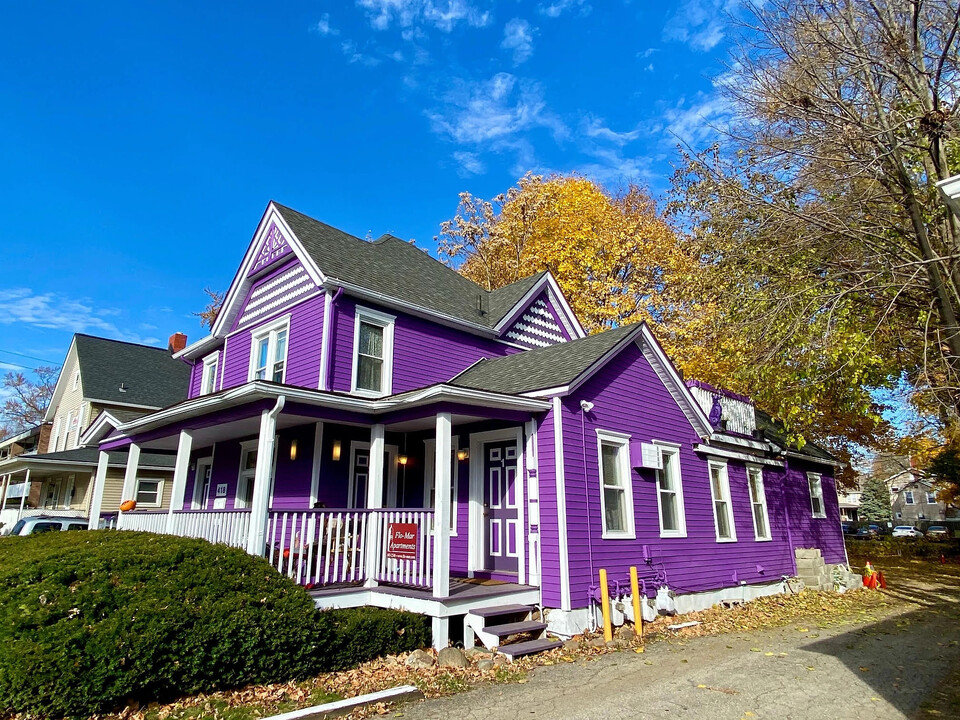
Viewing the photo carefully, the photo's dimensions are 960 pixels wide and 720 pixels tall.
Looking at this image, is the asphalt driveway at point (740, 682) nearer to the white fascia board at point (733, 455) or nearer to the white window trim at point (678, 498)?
the white window trim at point (678, 498)

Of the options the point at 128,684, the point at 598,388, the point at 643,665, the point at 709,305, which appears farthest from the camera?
the point at 709,305

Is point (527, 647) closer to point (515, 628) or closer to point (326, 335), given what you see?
point (515, 628)

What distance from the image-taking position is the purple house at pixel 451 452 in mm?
9117

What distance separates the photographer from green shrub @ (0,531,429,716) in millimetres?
5516

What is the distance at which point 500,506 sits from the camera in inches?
423

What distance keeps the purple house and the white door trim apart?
0.04m

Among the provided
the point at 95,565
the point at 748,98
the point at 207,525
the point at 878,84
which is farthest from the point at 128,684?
the point at 878,84

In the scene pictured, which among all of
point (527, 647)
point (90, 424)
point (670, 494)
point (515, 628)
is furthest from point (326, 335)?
point (90, 424)

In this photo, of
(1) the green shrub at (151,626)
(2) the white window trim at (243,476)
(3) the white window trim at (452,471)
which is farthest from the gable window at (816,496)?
(2) the white window trim at (243,476)

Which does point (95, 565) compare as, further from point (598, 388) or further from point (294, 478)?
point (598, 388)

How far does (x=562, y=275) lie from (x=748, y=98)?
12452mm

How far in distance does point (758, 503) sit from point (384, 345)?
10.2 m

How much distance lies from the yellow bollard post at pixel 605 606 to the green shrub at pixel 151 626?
3.21 metres

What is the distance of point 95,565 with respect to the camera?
21.2ft
